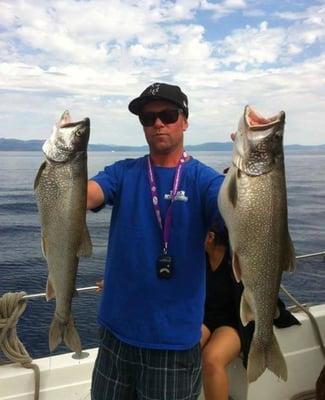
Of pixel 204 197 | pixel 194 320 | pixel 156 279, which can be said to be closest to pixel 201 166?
pixel 204 197

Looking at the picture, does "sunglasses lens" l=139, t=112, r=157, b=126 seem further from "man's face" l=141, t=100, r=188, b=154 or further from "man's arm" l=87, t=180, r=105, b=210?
"man's arm" l=87, t=180, r=105, b=210

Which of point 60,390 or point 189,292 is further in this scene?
point 60,390

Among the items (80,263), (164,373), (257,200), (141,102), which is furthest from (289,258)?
(80,263)

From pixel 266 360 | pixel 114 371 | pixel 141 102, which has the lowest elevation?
pixel 114 371

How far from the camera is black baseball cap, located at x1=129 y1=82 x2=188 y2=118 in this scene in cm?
300

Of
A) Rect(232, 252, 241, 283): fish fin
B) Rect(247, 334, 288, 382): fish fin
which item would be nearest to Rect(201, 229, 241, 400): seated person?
Rect(247, 334, 288, 382): fish fin

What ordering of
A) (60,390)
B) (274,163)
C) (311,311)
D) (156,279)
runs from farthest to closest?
(311,311)
(60,390)
(156,279)
(274,163)

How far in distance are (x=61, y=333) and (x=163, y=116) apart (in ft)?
5.03

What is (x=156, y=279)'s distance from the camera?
2.90 m

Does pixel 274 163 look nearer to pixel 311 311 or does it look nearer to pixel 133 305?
pixel 133 305

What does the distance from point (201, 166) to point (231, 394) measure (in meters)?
2.70

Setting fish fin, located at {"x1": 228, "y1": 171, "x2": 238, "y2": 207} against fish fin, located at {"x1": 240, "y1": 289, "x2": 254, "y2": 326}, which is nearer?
fish fin, located at {"x1": 228, "y1": 171, "x2": 238, "y2": 207}

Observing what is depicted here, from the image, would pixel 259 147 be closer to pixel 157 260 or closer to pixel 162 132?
pixel 162 132

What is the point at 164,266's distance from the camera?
2.86 m
